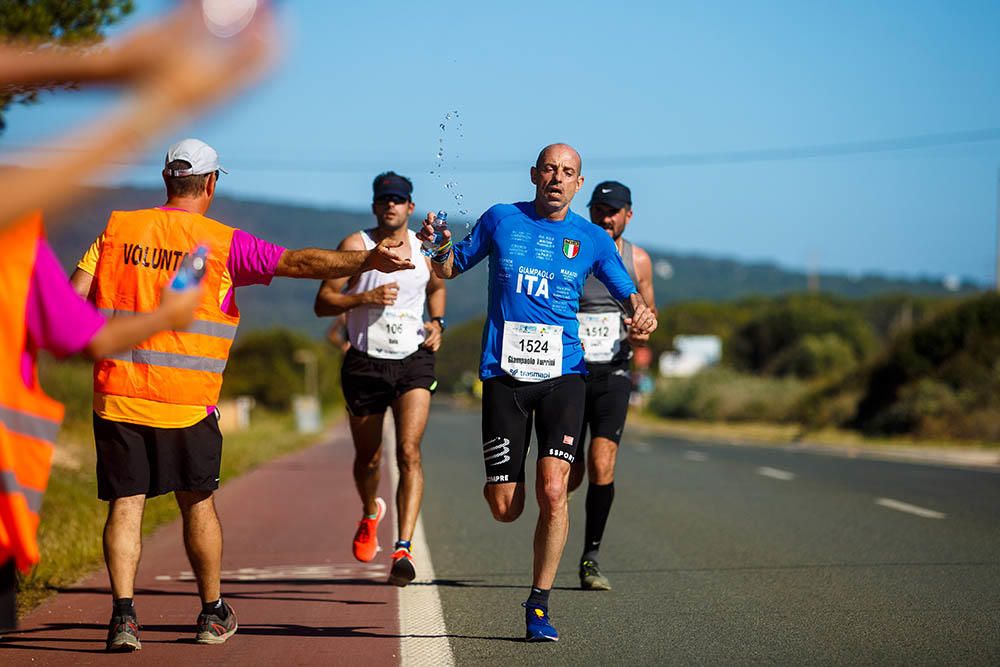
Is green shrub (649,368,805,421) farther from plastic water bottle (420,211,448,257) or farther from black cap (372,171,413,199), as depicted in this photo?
plastic water bottle (420,211,448,257)

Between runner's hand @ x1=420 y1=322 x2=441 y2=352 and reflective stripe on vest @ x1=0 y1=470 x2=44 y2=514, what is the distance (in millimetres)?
5372

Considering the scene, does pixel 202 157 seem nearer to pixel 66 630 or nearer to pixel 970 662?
pixel 66 630

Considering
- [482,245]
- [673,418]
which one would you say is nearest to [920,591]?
[482,245]

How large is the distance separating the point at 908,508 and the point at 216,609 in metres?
8.49

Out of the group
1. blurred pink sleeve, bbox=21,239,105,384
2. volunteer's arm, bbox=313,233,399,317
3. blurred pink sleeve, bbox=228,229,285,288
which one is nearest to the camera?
blurred pink sleeve, bbox=21,239,105,384

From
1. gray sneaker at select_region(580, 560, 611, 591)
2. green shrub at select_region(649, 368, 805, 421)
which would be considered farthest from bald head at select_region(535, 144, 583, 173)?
green shrub at select_region(649, 368, 805, 421)

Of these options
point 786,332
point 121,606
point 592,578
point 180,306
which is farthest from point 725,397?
point 180,306

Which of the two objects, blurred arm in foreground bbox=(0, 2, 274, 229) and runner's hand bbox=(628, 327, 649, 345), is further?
runner's hand bbox=(628, 327, 649, 345)

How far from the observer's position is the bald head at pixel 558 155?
23.2 feet

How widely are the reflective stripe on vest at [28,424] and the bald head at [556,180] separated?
3.65m

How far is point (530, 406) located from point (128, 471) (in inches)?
75.6

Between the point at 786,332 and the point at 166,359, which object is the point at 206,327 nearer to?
the point at 166,359

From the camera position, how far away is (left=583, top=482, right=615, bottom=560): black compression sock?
8.60 m

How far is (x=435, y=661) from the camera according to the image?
6180mm
